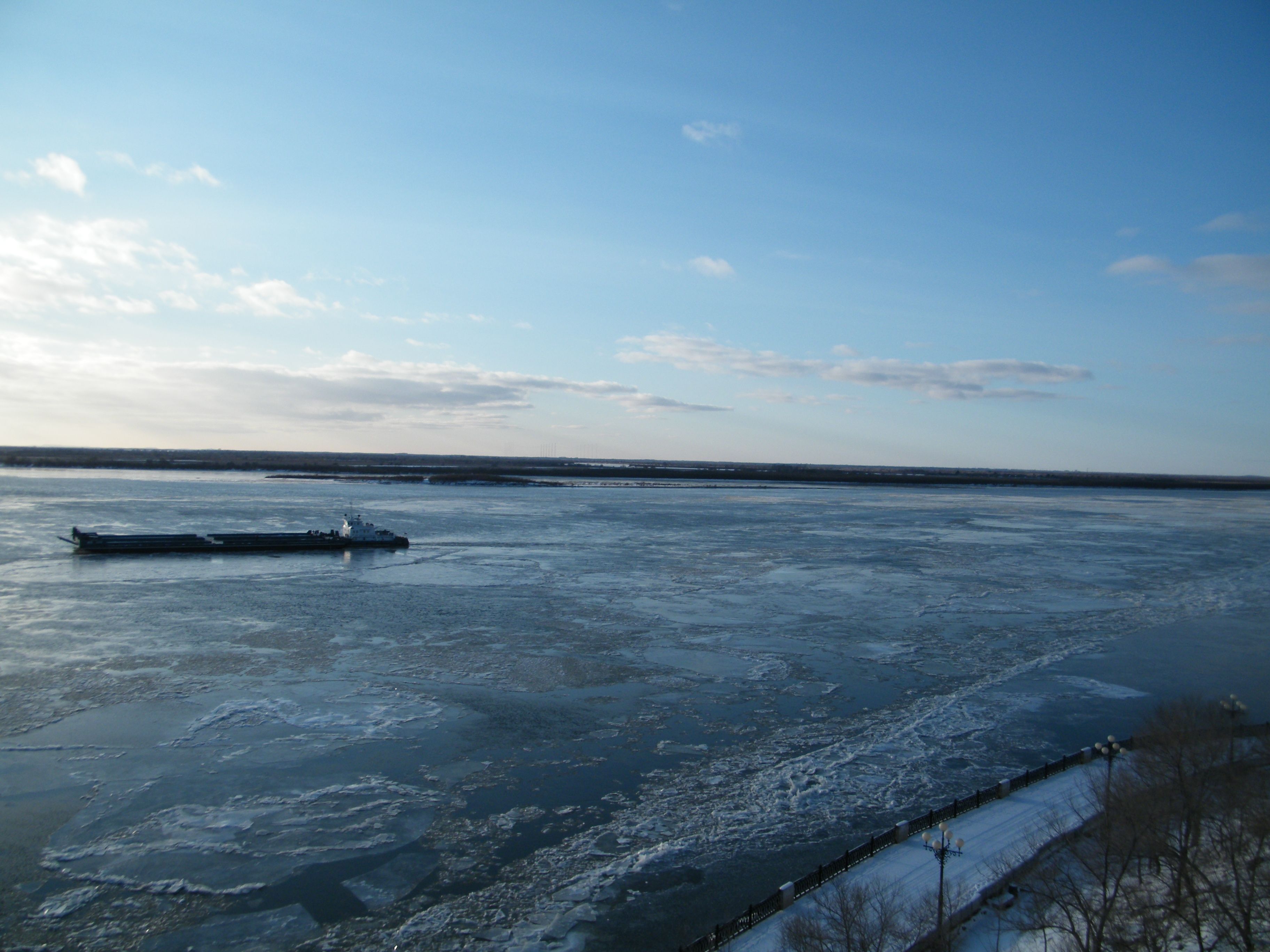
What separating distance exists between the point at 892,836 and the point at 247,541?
42.1 metres

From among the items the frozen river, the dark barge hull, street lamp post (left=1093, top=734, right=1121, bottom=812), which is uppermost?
street lamp post (left=1093, top=734, right=1121, bottom=812)

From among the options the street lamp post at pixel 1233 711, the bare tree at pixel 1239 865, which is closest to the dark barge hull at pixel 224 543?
the street lamp post at pixel 1233 711

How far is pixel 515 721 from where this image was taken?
53.9 ft

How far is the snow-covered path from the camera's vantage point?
31.3 ft

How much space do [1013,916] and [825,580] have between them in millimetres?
25351

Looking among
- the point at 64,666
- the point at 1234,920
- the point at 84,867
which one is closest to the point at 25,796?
the point at 84,867

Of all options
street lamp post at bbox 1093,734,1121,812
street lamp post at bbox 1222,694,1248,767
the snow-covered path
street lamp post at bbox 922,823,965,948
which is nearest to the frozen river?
the snow-covered path

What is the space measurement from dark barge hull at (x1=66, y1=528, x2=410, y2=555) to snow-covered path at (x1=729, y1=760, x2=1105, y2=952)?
38766 millimetres

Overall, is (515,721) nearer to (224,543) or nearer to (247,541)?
(224,543)

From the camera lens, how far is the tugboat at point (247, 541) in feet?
132

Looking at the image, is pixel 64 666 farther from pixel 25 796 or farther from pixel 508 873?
pixel 508 873

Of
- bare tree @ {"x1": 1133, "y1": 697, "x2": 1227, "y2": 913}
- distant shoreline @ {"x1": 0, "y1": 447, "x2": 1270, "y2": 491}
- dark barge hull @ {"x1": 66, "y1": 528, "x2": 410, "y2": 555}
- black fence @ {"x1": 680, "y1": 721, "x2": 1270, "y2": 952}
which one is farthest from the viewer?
distant shoreline @ {"x1": 0, "y1": 447, "x2": 1270, "y2": 491}

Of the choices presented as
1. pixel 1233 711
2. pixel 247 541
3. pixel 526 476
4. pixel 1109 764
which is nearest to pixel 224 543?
pixel 247 541

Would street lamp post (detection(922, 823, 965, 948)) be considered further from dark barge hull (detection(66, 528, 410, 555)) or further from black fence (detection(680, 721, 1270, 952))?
dark barge hull (detection(66, 528, 410, 555))
